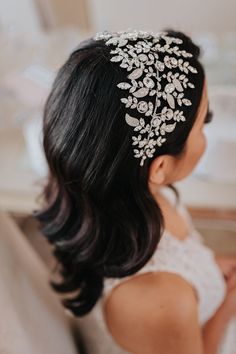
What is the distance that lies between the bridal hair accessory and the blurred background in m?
0.33

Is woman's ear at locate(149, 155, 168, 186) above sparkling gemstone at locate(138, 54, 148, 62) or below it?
below

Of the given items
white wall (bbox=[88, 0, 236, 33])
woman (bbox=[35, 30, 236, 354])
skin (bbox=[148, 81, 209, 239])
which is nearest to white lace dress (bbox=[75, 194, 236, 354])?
woman (bbox=[35, 30, 236, 354])

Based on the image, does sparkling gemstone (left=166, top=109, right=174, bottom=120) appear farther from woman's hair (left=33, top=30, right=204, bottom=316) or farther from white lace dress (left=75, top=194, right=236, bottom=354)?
white lace dress (left=75, top=194, right=236, bottom=354)

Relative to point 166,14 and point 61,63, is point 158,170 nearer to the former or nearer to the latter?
point 61,63

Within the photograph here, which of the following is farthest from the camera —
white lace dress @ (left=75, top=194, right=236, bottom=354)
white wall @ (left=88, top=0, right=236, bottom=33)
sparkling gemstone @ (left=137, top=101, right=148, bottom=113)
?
white wall @ (left=88, top=0, right=236, bottom=33)

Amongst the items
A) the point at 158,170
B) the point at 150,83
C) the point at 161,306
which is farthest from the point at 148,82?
the point at 161,306

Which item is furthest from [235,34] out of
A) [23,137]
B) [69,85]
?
[69,85]

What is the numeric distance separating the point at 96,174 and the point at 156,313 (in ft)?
0.77

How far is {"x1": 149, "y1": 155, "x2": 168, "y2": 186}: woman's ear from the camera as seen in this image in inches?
21.7

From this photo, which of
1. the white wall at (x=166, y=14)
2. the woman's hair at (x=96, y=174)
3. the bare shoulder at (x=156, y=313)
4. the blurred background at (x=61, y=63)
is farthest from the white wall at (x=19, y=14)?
the bare shoulder at (x=156, y=313)

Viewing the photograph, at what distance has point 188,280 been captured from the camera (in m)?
0.66

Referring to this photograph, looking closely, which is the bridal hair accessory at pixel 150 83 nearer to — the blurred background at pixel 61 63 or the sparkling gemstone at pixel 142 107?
the sparkling gemstone at pixel 142 107

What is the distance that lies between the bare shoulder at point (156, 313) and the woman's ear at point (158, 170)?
159 mm

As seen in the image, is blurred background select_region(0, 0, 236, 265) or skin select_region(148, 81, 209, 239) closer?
skin select_region(148, 81, 209, 239)
